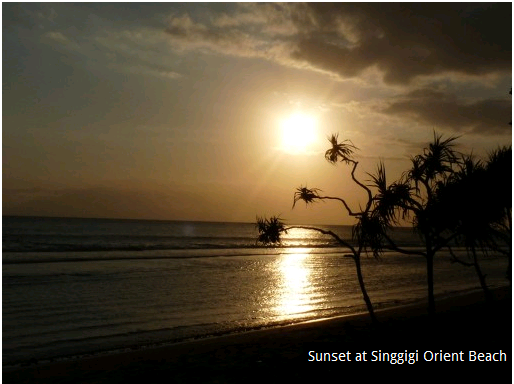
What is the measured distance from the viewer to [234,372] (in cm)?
874

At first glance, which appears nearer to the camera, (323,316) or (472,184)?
(472,184)

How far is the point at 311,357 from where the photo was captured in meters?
9.16

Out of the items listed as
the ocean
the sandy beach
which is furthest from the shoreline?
the sandy beach

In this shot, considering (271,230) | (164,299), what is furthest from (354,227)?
(164,299)

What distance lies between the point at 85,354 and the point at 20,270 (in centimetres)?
1974

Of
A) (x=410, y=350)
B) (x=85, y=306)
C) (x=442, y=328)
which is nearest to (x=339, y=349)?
(x=410, y=350)

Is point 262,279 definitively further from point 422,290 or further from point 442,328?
point 442,328

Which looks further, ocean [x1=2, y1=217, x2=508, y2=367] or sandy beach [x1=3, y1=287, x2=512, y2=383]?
ocean [x1=2, y1=217, x2=508, y2=367]

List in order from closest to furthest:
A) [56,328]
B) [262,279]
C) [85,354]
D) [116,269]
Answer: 1. [85,354]
2. [56,328]
3. [262,279]
4. [116,269]

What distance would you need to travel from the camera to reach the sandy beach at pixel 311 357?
781 cm

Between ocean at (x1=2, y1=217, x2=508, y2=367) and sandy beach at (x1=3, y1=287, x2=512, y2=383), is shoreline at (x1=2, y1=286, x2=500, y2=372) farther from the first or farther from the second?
sandy beach at (x1=3, y1=287, x2=512, y2=383)

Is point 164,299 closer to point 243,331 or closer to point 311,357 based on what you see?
point 243,331

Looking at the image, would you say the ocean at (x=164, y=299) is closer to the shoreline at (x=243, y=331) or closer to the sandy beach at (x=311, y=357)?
the shoreline at (x=243, y=331)

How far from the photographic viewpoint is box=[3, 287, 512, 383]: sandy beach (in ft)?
25.6
